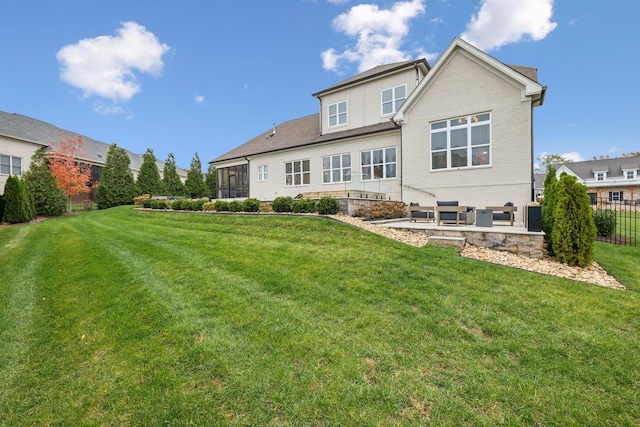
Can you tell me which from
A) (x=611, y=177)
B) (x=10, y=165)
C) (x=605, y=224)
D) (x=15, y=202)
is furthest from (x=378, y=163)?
(x=611, y=177)

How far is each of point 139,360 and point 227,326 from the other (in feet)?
3.00

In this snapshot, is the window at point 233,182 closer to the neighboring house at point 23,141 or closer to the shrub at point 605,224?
the neighboring house at point 23,141

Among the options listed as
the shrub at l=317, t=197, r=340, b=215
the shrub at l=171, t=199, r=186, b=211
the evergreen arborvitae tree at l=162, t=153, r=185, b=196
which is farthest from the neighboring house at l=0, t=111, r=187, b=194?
the shrub at l=317, t=197, r=340, b=215

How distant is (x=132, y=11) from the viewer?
13.7m

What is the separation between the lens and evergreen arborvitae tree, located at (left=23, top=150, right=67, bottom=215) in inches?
774

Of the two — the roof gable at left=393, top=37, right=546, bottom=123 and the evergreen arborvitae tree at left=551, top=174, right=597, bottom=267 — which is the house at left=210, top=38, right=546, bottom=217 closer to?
the roof gable at left=393, top=37, right=546, bottom=123

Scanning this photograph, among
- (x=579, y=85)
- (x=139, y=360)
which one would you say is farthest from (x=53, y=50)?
(x=579, y=85)

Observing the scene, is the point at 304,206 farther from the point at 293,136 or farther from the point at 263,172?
the point at 293,136

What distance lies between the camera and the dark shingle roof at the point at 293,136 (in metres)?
16.0

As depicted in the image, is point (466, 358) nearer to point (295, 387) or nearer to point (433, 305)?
point (433, 305)

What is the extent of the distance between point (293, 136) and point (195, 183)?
1761 centimetres

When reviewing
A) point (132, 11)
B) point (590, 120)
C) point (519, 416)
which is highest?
point (132, 11)

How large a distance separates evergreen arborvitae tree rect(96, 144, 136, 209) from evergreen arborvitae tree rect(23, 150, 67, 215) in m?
3.64

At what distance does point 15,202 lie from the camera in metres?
16.9
